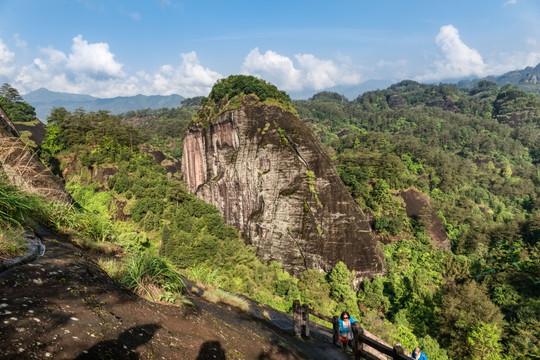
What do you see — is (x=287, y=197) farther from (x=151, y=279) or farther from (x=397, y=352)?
(x=151, y=279)

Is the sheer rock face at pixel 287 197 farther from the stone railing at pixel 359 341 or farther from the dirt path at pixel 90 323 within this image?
the dirt path at pixel 90 323

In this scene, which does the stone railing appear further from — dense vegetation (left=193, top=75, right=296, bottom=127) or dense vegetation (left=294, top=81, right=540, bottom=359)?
dense vegetation (left=193, top=75, right=296, bottom=127)

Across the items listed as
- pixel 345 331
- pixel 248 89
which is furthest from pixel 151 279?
pixel 248 89

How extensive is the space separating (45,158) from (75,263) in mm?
27406

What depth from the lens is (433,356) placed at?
671 inches

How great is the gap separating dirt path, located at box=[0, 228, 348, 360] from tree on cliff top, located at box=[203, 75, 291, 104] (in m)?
33.7

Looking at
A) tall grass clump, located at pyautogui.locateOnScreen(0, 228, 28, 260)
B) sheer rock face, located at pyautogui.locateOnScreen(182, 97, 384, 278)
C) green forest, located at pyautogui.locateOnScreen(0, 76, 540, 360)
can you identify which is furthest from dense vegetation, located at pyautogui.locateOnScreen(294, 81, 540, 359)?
tall grass clump, located at pyautogui.locateOnScreen(0, 228, 28, 260)

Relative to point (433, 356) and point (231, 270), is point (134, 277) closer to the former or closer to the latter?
point (433, 356)

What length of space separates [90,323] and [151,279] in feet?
5.63

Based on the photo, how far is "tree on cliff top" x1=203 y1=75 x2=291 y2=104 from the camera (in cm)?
3600

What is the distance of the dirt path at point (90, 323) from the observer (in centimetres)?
255

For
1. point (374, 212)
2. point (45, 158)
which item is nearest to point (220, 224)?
point (45, 158)

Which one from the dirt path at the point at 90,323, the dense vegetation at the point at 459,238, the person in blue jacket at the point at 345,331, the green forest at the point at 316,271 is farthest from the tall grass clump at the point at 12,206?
the person in blue jacket at the point at 345,331

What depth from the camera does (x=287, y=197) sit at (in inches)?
1230
